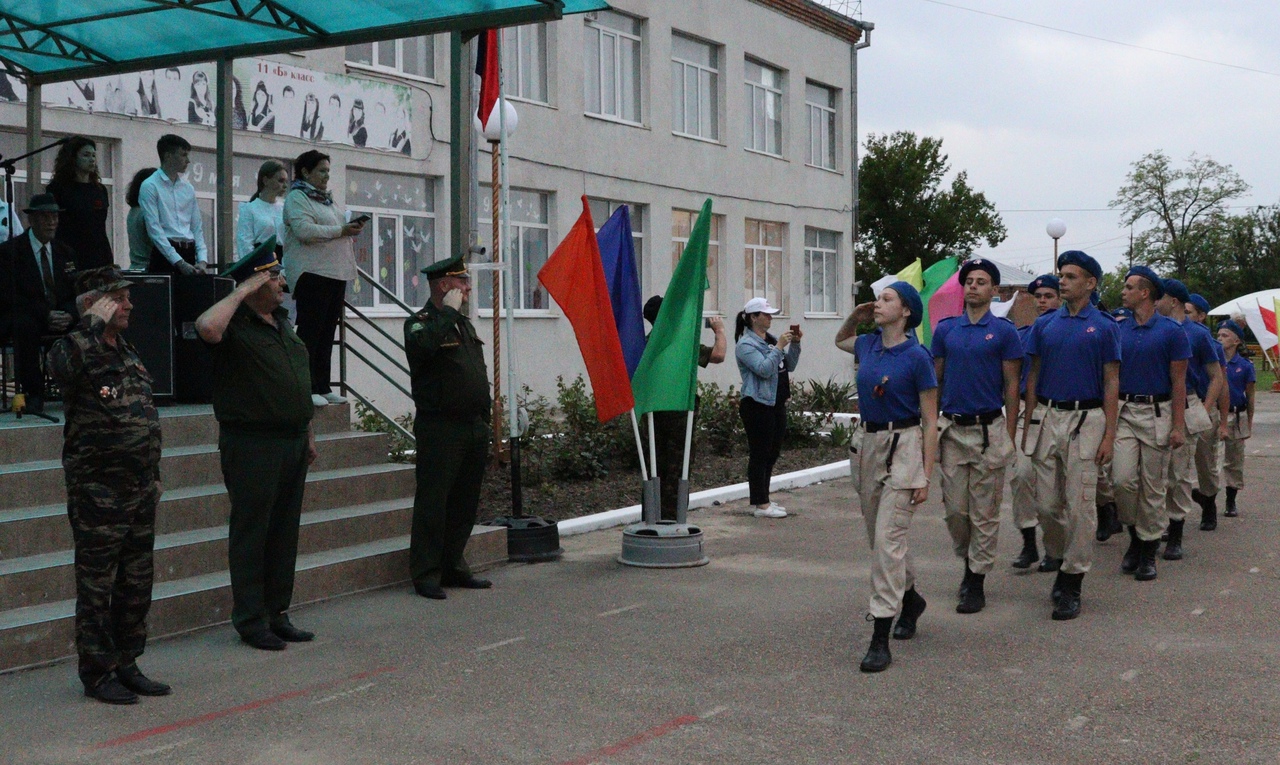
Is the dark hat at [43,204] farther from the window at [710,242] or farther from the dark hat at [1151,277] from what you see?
the window at [710,242]

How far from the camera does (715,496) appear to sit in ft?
41.9

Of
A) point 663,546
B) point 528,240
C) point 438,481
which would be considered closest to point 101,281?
point 438,481

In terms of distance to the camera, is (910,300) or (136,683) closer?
(136,683)

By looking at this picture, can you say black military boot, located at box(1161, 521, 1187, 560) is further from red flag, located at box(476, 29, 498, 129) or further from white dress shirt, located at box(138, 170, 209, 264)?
white dress shirt, located at box(138, 170, 209, 264)

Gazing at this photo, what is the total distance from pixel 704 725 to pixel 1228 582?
4767 millimetres

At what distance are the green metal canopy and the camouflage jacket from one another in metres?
3.71

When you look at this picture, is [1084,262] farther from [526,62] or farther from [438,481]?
[526,62]

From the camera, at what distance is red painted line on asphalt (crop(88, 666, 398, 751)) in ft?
17.5

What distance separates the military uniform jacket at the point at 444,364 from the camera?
8.10 m

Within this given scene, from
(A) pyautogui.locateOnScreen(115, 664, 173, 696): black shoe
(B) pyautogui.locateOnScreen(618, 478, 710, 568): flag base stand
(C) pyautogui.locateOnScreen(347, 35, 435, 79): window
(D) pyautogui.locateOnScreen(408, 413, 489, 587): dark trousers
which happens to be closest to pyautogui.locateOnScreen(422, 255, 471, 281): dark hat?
(D) pyautogui.locateOnScreen(408, 413, 489, 587): dark trousers

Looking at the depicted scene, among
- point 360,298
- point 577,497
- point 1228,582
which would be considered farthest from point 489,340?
point 1228,582

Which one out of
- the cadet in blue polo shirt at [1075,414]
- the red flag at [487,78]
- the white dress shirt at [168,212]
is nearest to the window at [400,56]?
the white dress shirt at [168,212]

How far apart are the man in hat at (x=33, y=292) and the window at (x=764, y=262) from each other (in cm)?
1924

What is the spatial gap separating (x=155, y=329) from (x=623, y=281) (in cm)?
341
